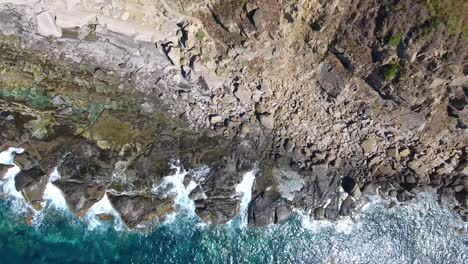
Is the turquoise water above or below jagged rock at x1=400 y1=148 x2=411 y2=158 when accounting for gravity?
below

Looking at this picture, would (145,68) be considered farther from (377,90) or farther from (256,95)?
(377,90)

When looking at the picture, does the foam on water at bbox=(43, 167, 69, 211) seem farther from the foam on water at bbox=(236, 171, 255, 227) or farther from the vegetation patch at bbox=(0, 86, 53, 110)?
the foam on water at bbox=(236, 171, 255, 227)

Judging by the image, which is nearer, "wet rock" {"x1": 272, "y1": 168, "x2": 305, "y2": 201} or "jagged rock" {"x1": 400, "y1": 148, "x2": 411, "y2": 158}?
"wet rock" {"x1": 272, "y1": 168, "x2": 305, "y2": 201}

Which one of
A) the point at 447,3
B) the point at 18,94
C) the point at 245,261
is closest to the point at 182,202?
the point at 245,261

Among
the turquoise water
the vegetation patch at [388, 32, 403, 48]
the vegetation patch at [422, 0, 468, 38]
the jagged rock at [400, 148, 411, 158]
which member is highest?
the vegetation patch at [422, 0, 468, 38]

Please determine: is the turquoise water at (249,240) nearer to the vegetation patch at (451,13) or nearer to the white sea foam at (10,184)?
the white sea foam at (10,184)

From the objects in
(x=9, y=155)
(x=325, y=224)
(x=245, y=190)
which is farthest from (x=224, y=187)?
(x=9, y=155)

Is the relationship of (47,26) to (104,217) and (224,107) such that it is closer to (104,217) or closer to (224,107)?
(224,107)

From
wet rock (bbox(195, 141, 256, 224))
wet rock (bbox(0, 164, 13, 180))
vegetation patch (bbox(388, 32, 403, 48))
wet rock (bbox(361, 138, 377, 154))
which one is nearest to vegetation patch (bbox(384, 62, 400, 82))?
vegetation patch (bbox(388, 32, 403, 48))

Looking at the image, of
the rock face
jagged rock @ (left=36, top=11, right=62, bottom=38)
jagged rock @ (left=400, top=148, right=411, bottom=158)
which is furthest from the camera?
jagged rock @ (left=400, top=148, right=411, bottom=158)
